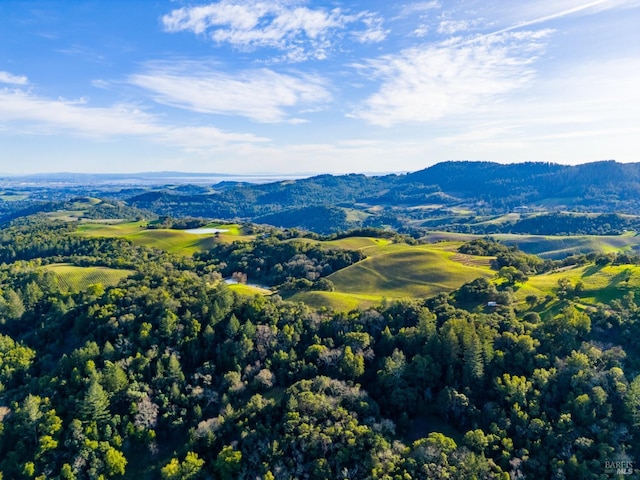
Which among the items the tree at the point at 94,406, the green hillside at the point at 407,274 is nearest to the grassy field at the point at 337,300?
the green hillside at the point at 407,274

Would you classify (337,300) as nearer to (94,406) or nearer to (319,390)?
(319,390)

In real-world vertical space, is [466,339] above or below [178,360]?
above

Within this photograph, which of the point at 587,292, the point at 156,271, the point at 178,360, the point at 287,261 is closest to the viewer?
the point at 178,360

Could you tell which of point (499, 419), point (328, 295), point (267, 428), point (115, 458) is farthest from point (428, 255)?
point (115, 458)

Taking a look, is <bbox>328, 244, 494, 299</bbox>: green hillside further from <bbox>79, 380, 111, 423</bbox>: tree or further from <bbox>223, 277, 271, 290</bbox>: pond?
<bbox>79, 380, 111, 423</bbox>: tree

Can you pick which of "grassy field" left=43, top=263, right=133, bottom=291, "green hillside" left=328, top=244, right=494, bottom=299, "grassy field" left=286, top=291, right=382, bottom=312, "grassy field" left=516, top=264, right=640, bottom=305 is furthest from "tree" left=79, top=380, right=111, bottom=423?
"grassy field" left=516, top=264, right=640, bottom=305

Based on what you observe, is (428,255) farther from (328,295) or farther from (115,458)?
(115,458)

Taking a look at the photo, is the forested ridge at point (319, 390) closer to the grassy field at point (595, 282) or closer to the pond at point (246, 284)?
the grassy field at point (595, 282)
